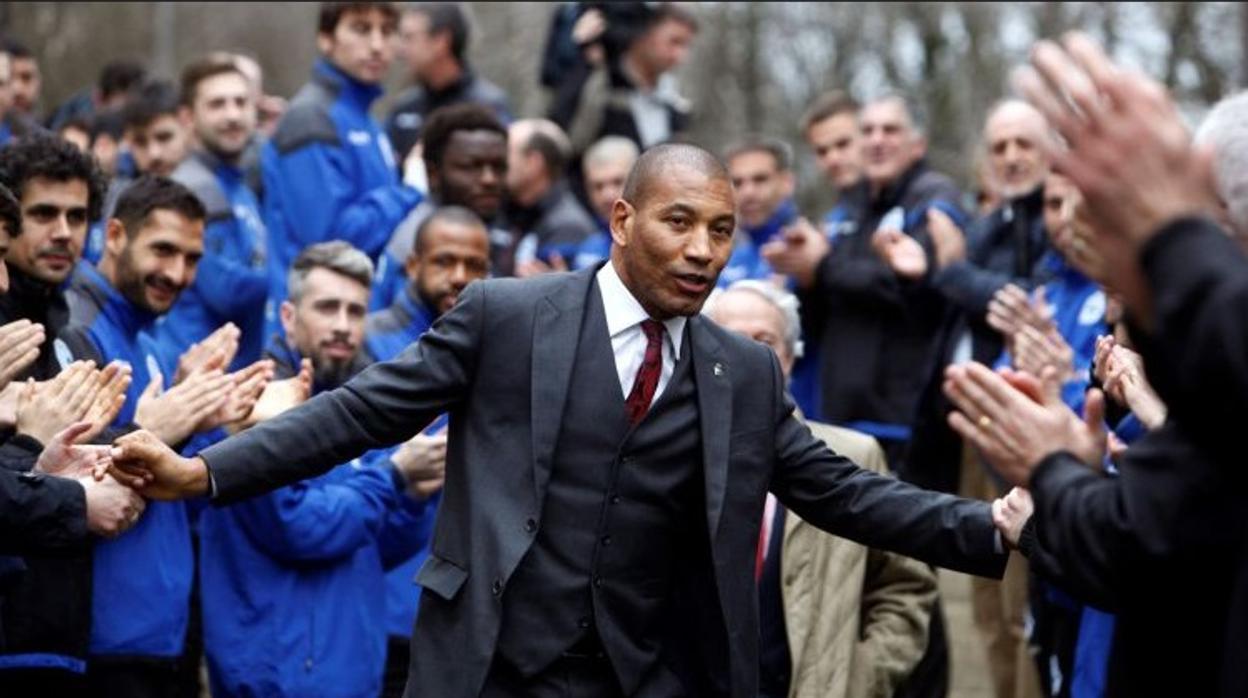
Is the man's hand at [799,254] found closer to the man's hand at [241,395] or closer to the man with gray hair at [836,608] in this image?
the man with gray hair at [836,608]

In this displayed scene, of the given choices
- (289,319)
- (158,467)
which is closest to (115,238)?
(289,319)

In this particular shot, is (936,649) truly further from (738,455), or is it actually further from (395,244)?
(395,244)

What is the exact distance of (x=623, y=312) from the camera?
5.79m

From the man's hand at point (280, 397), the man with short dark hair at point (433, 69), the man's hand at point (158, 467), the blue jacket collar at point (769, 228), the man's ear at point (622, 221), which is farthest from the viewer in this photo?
the blue jacket collar at point (769, 228)

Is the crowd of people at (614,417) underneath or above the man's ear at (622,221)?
underneath

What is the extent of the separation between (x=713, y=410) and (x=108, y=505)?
5.33ft

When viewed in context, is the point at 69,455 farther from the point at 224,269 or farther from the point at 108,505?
the point at 224,269

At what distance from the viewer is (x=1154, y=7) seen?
20.2 metres

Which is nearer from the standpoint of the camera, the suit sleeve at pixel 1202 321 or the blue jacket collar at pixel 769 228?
the suit sleeve at pixel 1202 321

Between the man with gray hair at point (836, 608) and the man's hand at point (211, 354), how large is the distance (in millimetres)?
1599

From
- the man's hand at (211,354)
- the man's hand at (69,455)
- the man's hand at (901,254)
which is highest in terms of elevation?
the man's hand at (901,254)

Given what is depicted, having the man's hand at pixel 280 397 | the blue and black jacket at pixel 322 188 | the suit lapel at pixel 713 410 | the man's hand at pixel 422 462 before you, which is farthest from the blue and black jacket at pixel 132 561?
the blue and black jacket at pixel 322 188

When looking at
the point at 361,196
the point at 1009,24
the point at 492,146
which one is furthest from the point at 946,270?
the point at 1009,24

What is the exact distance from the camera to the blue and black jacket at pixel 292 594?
720 centimetres
